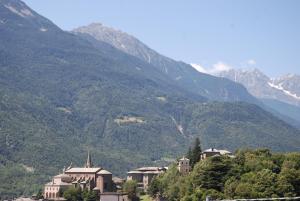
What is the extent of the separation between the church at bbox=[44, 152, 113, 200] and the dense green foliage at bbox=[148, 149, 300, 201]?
102 ft

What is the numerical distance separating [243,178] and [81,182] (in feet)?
189

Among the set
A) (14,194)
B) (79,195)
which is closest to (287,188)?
(79,195)

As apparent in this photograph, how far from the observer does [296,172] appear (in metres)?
89.9

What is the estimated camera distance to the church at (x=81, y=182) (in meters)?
140

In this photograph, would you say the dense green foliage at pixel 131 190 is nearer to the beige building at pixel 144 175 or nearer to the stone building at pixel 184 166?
the stone building at pixel 184 166

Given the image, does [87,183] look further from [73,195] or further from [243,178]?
[243,178]

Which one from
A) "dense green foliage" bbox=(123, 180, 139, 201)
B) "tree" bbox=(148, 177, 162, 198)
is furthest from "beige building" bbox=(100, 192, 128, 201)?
"tree" bbox=(148, 177, 162, 198)

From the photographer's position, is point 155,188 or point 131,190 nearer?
point 131,190

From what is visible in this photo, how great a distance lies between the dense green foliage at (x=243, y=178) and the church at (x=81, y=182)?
30948 mm

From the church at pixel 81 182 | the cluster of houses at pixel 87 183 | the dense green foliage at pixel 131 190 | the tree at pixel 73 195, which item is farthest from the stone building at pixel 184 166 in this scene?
the church at pixel 81 182

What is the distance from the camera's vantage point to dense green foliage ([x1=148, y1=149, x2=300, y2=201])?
86375 millimetres

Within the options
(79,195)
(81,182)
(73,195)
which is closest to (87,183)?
(81,182)

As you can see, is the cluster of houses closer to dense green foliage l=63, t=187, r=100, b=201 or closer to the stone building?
dense green foliage l=63, t=187, r=100, b=201

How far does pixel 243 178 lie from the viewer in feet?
301
